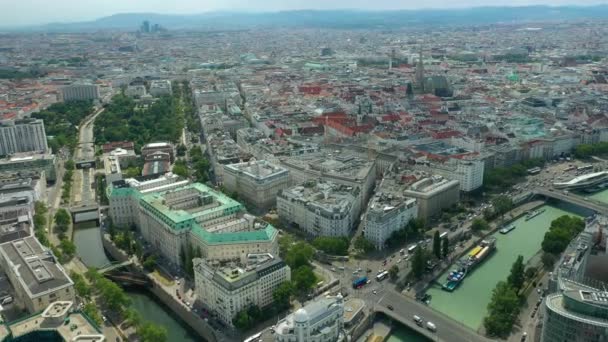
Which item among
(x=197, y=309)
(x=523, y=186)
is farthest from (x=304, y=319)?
(x=523, y=186)

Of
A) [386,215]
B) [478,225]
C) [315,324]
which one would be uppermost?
[386,215]

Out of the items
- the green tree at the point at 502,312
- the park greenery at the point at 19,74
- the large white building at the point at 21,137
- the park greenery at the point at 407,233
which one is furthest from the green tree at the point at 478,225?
the park greenery at the point at 19,74

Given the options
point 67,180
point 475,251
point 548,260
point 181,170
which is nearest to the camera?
point 548,260

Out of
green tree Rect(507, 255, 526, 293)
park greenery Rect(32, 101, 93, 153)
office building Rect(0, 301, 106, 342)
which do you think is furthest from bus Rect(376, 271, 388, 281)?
park greenery Rect(32, 101, 93, 153)

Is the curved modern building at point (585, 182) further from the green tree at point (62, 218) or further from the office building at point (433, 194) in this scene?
the green tree at point (62, 218)

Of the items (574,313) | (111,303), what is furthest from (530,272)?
(111,303)

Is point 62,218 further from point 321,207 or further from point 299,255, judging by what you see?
point 299,255

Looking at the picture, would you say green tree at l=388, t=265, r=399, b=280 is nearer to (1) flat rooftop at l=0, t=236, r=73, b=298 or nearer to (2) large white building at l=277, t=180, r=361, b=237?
(2) large white building at l=277, t=180, r=361, b=237
